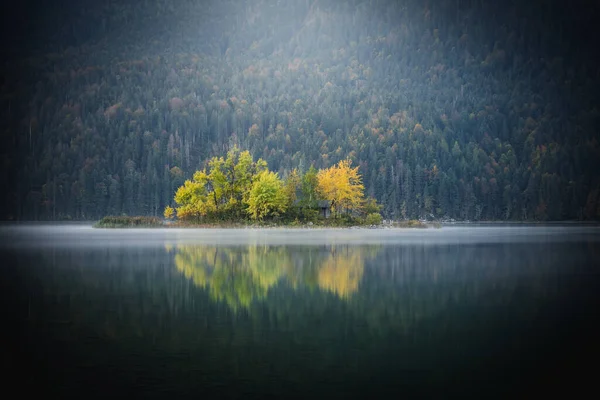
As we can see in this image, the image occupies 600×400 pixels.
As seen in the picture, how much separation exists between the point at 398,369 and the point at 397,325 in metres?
4.37

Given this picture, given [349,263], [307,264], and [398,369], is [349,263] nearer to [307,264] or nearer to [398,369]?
[307,264]

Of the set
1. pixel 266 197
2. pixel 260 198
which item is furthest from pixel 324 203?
pixel 260 198

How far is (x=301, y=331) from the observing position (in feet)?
55.3

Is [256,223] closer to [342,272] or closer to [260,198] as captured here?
[260,198]

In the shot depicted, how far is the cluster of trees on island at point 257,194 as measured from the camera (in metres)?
85.5

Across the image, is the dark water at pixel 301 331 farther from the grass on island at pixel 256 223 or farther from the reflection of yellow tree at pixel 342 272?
the grass on island at pixel 256 223

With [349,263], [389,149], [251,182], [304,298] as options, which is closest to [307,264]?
[349,263]

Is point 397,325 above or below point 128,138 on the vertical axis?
below

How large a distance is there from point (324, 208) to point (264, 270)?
206ft

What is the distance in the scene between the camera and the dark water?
1262 cm

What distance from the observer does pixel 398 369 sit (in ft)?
44.0

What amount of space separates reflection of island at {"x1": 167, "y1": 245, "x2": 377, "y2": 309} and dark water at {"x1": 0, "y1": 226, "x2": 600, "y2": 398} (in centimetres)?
14

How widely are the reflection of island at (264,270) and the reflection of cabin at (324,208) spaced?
157 ft

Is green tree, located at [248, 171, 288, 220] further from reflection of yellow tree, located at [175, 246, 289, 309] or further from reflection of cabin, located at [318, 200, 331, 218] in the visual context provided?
reflection of yellow tree, located at [175, 246, 289, 309]
